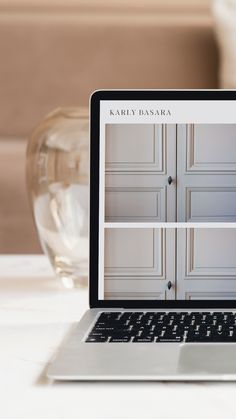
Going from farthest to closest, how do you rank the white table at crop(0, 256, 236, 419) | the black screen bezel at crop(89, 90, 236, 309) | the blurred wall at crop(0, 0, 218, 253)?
the blurred wall at crop(0, 0, 218, 253) → the black screen bezel at crop(89, 90, 236, 309) → the white table at crop(0, 256, 236, 419)

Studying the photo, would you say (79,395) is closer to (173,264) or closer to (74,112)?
(173,264)

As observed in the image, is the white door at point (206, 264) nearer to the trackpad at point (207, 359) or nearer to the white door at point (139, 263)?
the white door at point (139, 263)

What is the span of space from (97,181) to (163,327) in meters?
0.21

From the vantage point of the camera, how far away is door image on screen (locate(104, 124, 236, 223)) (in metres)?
0.75

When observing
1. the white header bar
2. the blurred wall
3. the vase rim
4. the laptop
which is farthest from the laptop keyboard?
the blurred wall

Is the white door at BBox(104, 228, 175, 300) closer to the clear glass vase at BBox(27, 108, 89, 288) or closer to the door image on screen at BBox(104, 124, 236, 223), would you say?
the door image on screen at BBox(104, 124, 236, 223)

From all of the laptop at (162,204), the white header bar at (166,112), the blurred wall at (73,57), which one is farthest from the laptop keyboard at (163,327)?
the blurred wall at (73,57)

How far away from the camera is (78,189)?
920 mm

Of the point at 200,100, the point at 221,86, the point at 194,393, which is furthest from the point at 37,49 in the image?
the point at 194,393

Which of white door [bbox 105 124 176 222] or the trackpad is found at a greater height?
white door [bbox 105 124 176 222]

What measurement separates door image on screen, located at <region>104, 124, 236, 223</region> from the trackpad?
8.5 inches

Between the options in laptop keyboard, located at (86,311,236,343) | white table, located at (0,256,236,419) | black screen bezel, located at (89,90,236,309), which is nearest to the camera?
white table, located at (0,256,236,419)

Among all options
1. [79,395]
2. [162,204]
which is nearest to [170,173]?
[162,204]

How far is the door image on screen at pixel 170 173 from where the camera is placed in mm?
752
